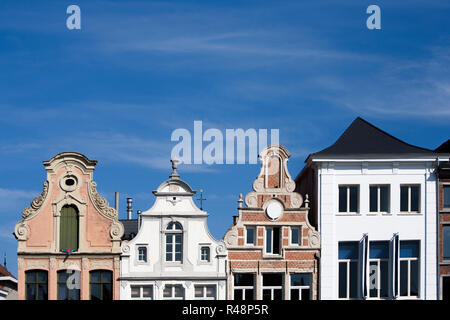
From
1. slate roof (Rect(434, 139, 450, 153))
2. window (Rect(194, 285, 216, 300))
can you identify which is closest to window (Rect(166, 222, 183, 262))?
window (Rect(194, 285, 216, 300))

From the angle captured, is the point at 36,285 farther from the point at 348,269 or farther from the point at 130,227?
the point at 348,269

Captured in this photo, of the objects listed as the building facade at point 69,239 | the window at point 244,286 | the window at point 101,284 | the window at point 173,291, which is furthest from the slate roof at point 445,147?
the window at point 101,284

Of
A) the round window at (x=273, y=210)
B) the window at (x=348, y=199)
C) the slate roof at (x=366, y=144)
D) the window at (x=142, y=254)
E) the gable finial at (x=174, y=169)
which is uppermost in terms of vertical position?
the slate roof at (x=366, y=144)

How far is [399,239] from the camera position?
145ft

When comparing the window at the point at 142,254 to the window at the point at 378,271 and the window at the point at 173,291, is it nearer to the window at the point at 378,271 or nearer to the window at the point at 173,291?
the window at the point at 173,291

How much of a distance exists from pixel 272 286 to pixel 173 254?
4.68 metres

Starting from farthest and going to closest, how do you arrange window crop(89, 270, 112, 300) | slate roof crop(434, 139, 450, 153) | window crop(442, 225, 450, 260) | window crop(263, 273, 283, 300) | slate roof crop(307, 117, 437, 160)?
slate roof crop(434, 139, 450, 153) < slate roof crop(307, 117, 437, 160) < window crop(442, 225, 450, 260) < window crop(263, 273, 283, 300) < window crop(89, 270, 112, 300)

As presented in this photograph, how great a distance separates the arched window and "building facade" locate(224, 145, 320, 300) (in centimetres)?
683

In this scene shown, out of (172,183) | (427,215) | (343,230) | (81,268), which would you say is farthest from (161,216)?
(427,215)

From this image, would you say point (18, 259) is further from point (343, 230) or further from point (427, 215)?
point (427, 215)

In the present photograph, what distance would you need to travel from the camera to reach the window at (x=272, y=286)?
143 feet

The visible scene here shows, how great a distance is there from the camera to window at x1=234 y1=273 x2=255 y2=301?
43625 mm

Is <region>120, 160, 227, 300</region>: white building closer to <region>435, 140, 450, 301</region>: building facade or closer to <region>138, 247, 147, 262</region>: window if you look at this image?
<region>138, 247, 147, 262</region>: window

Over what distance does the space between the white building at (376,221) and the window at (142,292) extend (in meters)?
7.69
